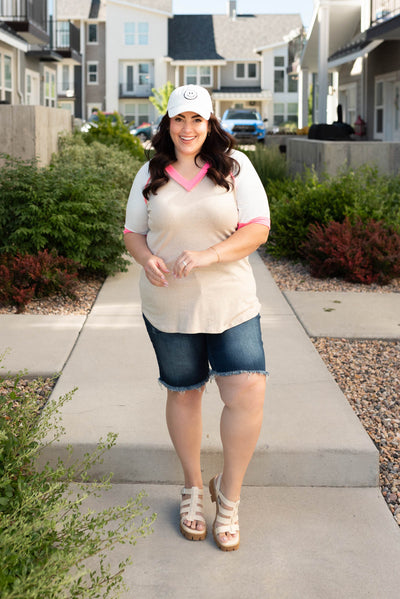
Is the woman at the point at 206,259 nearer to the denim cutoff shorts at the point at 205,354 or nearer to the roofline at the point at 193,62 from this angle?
the denim cutoff shorts at the point at 205,354

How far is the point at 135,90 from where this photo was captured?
182 feet

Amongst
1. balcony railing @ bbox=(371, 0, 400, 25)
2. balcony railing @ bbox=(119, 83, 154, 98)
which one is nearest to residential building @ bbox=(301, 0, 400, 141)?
balcony railing @ bbox=(371, 0, 400, 25)

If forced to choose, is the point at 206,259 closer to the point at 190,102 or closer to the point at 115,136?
the point at 190,102

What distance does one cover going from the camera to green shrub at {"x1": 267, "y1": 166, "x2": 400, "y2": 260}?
895cm

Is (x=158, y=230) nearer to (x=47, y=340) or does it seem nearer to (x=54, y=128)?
(x=47, y=340)

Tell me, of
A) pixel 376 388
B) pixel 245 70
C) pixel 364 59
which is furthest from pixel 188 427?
pixel 245 70

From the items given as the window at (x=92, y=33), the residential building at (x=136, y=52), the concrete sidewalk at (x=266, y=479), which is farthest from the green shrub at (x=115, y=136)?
the window at (x=92, y=33)

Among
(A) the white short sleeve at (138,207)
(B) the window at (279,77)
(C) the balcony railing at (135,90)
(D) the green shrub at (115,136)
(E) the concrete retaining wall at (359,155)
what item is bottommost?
(A) the white short sleeve at (138,207)

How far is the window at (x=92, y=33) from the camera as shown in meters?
56.8

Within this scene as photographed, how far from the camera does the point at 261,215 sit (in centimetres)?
313

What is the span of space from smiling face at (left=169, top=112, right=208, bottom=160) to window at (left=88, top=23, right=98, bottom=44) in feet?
186

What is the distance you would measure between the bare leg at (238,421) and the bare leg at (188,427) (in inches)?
6.5

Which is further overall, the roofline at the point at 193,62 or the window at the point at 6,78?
the roofline at the point at 193,62

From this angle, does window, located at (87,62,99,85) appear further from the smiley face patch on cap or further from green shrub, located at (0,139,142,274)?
the smiley face patch on cap
